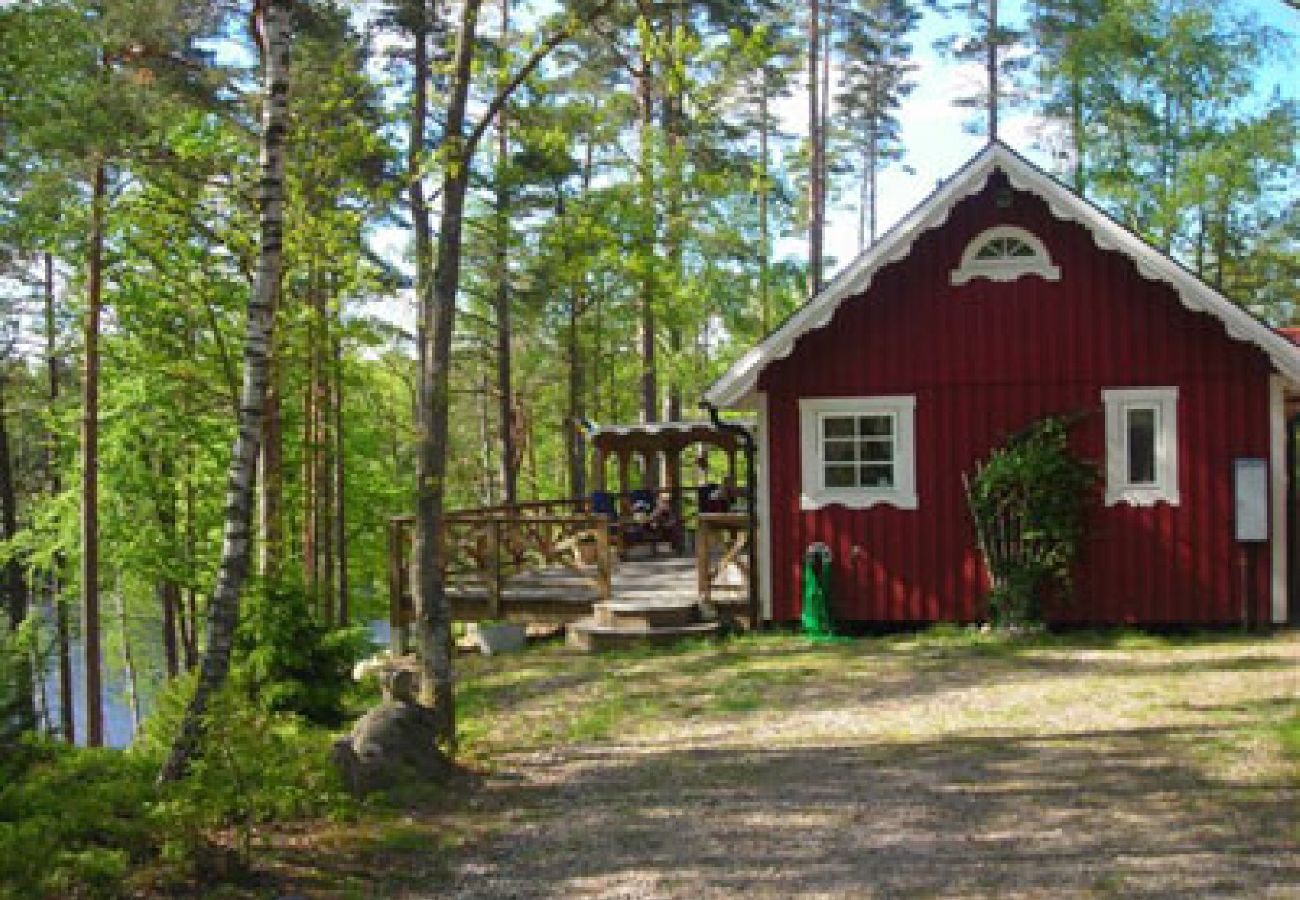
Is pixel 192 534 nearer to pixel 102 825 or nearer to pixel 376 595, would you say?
pixel 376 595

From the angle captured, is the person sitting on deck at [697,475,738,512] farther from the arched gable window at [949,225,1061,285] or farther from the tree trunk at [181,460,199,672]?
the tree trunk at [181,460,199,672]

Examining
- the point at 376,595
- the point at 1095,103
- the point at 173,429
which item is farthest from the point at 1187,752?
the point at 376,595

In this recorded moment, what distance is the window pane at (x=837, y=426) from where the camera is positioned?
1254 cm

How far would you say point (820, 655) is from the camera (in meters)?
11.4

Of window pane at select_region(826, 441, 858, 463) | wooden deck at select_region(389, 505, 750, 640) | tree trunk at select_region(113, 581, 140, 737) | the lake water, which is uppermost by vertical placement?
window pane at select_region(826, 441, 858, 463)

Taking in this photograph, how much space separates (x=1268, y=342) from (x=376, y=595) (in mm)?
25397

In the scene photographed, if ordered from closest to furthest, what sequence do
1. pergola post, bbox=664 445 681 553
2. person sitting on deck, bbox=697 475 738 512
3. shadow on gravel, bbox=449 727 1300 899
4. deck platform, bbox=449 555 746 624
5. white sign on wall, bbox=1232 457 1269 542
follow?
1. shadow on gravel, bbox=449 727 1300 899
2. white sign on wall, bbox=1232 457 1269 542
3. deck platform, bbox=449 555 746 624
4. person sitting on deck, bbox=697 475 738 512
5. pergola post, bbox=664 445 681 553

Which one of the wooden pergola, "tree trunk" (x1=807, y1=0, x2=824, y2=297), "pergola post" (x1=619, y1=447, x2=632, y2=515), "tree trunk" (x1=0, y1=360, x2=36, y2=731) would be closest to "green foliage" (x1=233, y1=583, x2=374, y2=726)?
the wooden pergola

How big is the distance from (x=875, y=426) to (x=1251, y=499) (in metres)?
3.79

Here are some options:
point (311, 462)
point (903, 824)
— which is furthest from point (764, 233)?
point (903, 824)

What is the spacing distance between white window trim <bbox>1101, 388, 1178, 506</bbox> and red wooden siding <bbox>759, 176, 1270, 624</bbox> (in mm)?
88

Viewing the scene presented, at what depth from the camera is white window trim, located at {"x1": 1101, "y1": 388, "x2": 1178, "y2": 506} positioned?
1178 centimetres

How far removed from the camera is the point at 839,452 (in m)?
12.6

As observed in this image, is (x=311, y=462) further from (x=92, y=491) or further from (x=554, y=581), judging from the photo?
(x=554, y=581)
